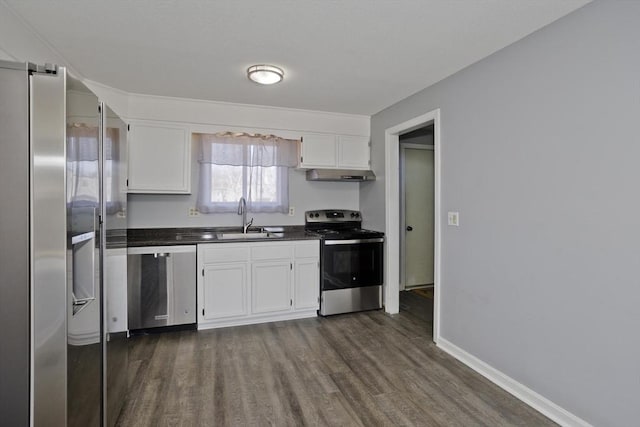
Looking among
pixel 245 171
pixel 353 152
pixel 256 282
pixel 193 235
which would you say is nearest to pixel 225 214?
pixel 193 235

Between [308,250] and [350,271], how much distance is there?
558 millimetres

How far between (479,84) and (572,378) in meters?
2.07

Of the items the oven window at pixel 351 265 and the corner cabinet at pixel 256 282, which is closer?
the corner cabinet at pixel 256 282

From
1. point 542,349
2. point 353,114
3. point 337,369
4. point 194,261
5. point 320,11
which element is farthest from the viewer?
point 353,114

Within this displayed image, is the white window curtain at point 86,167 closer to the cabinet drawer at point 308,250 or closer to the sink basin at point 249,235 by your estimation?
the sink basin at point 249,235

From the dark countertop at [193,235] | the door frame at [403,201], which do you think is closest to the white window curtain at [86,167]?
the dark countertop at [193,235]

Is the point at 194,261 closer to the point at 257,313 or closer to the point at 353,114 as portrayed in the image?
the point at 257,313

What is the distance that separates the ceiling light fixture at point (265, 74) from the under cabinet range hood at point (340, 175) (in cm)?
131

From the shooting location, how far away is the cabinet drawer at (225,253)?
10.5 ft

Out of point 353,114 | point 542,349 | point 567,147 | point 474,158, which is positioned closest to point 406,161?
point 353,114

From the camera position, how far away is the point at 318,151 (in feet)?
12.9

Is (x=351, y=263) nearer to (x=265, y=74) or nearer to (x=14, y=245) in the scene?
(x=265, y=74)

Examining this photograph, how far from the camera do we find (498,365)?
233 cm

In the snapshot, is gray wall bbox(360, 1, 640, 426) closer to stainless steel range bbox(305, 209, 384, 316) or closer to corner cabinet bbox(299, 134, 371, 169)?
stainless steel range bbox(305, 209, 384, 316)
